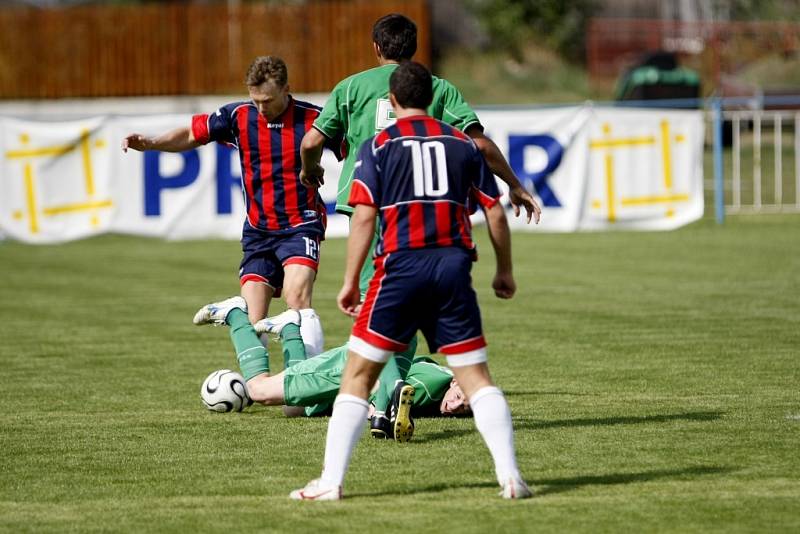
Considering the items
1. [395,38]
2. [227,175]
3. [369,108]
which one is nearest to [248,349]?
[369,108]

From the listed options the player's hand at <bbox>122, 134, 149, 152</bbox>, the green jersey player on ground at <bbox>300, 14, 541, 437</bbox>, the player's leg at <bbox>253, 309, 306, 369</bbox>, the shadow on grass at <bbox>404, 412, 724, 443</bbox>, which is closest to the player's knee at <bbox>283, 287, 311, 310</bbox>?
the player's leg at <bbox>253, 309, 306, 369</bbox>

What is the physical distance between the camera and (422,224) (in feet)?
A: 18.5

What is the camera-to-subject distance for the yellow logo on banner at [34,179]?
20.8 metres

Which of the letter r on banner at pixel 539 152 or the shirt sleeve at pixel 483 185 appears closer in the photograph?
the shirt sleeve at pixel 483 185

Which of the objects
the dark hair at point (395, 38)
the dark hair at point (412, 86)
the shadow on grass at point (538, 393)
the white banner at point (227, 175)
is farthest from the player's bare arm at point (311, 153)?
the white banner at point (227, 175)

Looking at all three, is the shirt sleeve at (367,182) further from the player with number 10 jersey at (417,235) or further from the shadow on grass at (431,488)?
the shadow on grass at (431,488)

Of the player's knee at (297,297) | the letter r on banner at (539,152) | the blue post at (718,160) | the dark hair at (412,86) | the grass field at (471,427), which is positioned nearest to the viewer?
the grass field at (471,427)

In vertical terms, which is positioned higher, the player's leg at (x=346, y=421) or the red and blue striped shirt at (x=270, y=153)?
the red and blue striped shirt at (x=270, y=153)

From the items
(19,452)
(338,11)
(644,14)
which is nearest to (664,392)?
(19,452)

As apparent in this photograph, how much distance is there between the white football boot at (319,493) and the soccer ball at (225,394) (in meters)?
2.26

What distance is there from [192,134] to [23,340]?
3702mm

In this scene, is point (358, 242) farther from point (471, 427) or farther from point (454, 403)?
point (454, 403)

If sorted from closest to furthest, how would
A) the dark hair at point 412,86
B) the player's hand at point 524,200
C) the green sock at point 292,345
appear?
the dark hair at point 412,86, the player's hand at point 524,200, the green sock at point 292,345

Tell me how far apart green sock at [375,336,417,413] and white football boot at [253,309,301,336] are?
40.3 inches
